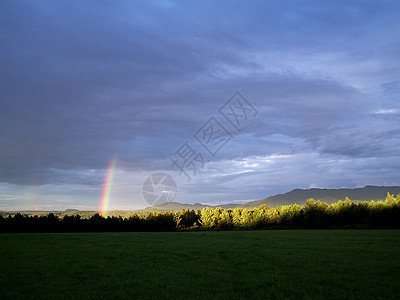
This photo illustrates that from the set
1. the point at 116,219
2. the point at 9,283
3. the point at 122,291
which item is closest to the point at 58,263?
the point at 9,283

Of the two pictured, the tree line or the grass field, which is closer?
the grass field

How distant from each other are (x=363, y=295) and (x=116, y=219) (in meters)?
41.4

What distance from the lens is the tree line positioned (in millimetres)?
37500

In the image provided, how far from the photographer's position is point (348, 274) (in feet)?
29.7

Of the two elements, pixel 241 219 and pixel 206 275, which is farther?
pixel 241 219

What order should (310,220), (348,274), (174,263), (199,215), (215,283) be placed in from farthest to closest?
(199,215) → (310,220) → (174,263) → (348,274) → (215,283)

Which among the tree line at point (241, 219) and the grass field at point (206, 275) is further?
the tree line at point (241, 219)

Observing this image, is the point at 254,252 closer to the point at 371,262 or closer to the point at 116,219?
the point at 371,262

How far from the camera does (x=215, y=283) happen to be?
27.3ft

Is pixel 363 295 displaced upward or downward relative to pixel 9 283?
downward

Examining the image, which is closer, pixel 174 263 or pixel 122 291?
pixel 122 291

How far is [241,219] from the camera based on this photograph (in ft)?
160

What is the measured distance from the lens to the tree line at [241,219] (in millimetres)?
37500

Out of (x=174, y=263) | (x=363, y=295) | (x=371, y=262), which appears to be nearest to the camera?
(x=363, y=295)
